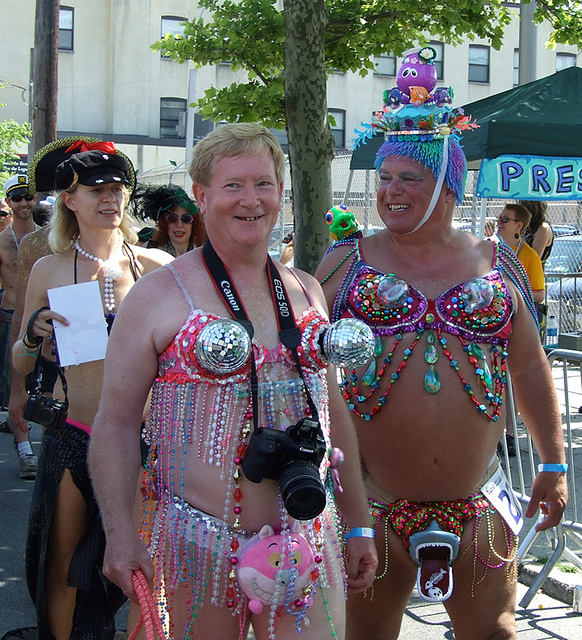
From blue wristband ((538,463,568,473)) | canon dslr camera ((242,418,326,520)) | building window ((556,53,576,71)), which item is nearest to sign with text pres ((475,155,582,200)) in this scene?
blue wristband ((538,463,568,473))

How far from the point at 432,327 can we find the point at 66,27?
32541 millimetres

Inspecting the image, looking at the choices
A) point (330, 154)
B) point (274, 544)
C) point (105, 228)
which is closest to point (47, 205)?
point (330, 154)

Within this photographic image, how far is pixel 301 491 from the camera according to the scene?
228cm

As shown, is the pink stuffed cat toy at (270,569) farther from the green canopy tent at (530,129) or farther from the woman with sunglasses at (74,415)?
the green canopy tent at (530,129)

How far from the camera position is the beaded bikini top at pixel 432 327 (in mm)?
3037

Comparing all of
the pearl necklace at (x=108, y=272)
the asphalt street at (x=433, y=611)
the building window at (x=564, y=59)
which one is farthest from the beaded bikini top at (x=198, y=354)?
the building window at (x=564, y=59)

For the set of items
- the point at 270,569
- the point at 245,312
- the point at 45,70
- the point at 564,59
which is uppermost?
the point at 564,59

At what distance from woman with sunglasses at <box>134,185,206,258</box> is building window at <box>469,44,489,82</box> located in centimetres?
3161

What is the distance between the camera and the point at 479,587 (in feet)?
10.1

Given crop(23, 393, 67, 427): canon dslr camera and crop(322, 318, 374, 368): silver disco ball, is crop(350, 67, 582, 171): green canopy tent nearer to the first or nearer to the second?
crop(23, 393, 67, 427): canon dslr camera

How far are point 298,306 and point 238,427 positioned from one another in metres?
0.45

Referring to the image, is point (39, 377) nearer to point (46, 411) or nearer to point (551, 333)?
point (46, 411)

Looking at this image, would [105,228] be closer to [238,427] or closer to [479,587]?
[238,427]

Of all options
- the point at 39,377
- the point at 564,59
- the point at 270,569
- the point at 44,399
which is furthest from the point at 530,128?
the point at 564,59
